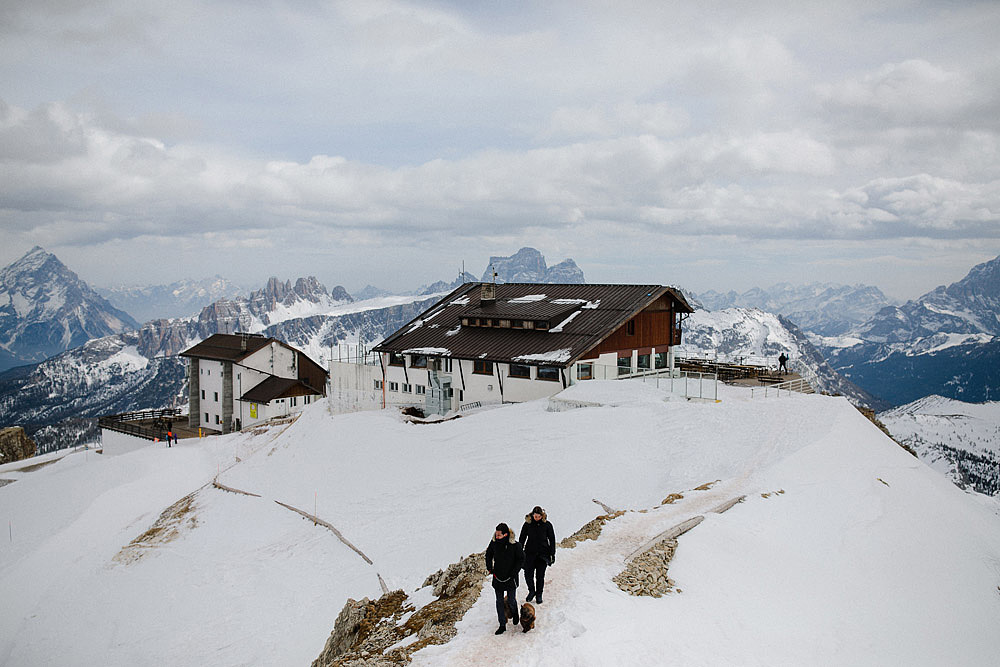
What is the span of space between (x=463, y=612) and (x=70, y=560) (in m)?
27.9

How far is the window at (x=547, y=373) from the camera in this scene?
1588 inches

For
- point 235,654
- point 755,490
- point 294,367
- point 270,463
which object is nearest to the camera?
point 235,654

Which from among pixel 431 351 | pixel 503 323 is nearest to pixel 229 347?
pixel 431 351

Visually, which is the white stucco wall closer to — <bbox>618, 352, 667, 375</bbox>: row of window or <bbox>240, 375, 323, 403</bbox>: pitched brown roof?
<bbox>240, 375, 323, 403</bbox>: pitched brown roof

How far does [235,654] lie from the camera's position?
1966cm

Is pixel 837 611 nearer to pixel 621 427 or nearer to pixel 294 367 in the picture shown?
pixel 621 427

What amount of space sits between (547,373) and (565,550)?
973 inches

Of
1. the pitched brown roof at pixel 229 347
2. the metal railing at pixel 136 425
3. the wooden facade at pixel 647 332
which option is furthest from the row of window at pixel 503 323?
the metal railing at pixel 136 425

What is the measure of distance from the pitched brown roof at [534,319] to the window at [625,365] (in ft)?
10.3

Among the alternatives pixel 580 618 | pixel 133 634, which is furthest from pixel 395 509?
pixel 580 618

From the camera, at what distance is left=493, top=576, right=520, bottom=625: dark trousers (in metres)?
11.5

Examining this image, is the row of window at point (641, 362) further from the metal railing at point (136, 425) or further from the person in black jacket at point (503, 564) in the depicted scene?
the metal railing at point (136, 425)

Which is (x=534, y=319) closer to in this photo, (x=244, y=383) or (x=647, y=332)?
(x=647, y=332)

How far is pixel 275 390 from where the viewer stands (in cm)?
6688
